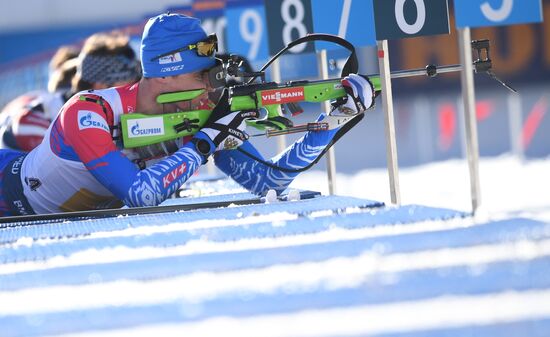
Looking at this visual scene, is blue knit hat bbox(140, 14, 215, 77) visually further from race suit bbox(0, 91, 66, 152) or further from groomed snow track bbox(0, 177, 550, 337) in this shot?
race suit bbox(0, 91, 66, 152)

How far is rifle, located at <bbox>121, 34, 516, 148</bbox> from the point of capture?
15.5 feet

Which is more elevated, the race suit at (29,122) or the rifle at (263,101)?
the rifle at (263,101)

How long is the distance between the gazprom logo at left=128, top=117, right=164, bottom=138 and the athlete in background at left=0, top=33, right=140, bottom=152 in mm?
2339

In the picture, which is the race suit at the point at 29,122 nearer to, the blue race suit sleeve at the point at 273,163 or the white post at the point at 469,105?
the blue race suit sleeve at the point at 273,163

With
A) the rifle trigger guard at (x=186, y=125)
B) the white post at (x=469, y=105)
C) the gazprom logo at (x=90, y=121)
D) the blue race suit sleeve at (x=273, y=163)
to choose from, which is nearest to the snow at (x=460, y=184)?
the blue race suit sleeve at (x=273, y=163)

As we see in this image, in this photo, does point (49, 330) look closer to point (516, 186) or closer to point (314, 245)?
point (314, 245)

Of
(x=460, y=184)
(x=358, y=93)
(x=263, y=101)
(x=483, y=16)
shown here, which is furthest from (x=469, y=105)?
(x=460, y=184)

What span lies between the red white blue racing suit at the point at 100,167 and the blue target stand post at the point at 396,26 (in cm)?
35

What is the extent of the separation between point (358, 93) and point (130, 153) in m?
1.03

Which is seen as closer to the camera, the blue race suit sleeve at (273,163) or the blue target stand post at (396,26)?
the blue target stand post at (396,26)

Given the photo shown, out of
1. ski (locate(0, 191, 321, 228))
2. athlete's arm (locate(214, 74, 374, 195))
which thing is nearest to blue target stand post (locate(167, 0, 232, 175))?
athlete's arm (locate(214, 74, 374, 195))

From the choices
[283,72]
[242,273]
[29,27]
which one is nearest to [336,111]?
[242,273]

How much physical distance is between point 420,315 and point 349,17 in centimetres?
322

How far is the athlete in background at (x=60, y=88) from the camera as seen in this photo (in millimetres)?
7008
